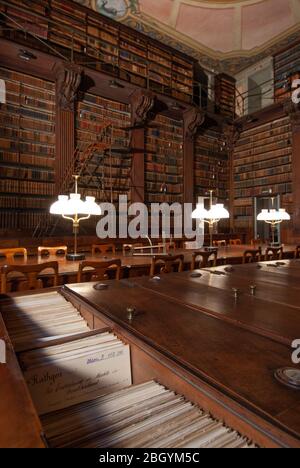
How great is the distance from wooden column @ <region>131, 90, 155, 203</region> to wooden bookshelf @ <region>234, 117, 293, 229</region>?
10.8 feet

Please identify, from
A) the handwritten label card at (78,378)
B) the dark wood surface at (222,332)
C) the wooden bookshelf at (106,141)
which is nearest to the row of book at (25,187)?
the wooden bookshelf at (106,141)

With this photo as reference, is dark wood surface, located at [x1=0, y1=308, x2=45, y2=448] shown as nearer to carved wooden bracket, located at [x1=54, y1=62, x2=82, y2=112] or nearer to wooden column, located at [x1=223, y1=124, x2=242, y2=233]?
carved wooden bracket, located at [x1=54, y1=62, x2=82, y2=112]

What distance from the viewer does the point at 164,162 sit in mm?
7152

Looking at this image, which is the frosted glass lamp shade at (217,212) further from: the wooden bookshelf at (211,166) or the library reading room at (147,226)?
the wooden bookshelf at (211,166)

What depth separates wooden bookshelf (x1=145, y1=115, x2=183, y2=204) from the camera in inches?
271

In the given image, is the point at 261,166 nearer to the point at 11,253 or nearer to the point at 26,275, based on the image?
the point at 11,253

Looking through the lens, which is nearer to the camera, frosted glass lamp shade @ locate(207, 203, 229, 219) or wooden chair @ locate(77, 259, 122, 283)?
wooden chair @ locate(77, 259, 122, 283)

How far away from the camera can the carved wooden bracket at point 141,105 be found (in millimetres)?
6293

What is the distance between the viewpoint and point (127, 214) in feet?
21.2

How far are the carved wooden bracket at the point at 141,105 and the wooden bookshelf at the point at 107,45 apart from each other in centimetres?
40

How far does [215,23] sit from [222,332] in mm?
8412

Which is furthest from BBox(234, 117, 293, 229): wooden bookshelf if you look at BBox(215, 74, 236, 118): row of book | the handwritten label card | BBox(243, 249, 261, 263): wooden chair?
the handwritten label card

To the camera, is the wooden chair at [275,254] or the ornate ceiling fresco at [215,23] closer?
the wooden chair at [275,254]
